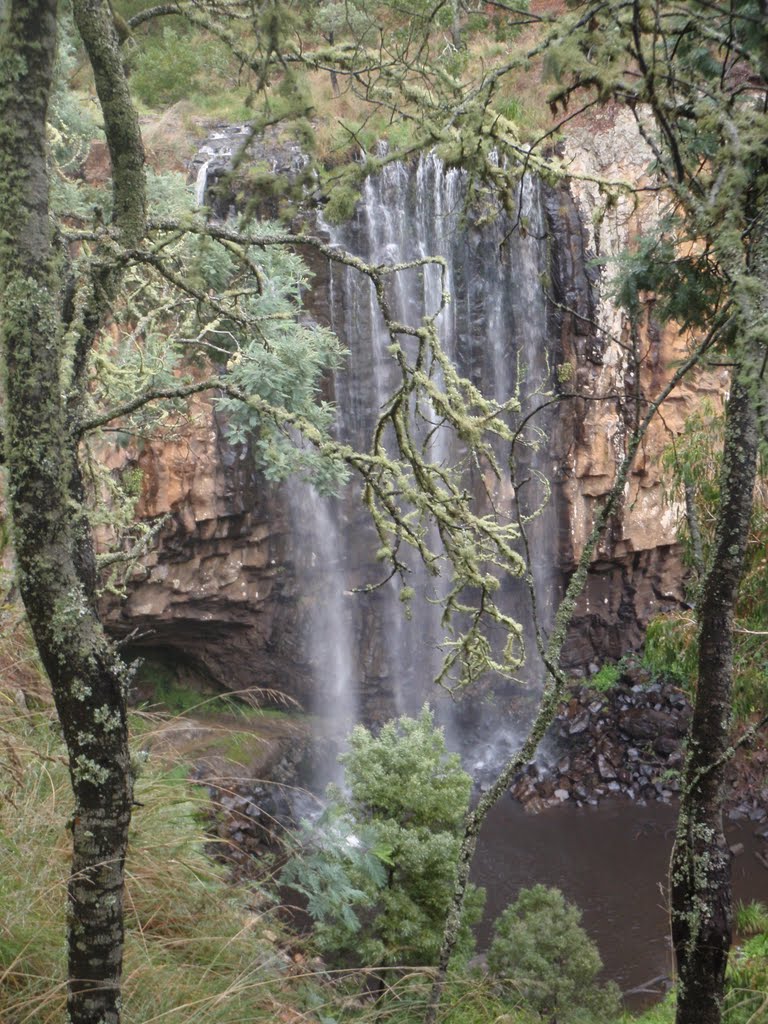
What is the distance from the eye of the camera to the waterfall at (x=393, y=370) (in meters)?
13.3

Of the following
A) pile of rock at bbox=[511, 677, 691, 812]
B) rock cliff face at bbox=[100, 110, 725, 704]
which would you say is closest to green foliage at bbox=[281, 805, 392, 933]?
rock cliff face at bbox=[100, 110, 725, 704]

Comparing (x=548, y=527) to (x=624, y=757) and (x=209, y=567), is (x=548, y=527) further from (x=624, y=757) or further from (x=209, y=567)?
(x=209, y=567)

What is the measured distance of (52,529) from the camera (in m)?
2.40

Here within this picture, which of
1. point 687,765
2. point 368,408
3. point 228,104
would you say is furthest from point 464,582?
point 228,104

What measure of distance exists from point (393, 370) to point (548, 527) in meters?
3.90

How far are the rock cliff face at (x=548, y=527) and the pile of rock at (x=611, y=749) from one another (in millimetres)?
Answer: 1097

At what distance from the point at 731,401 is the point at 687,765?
5.71 feet

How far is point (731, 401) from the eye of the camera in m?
4.03

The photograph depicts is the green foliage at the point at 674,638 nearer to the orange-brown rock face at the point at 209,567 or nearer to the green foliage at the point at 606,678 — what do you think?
the orange-brown rock face at the point at 209,567

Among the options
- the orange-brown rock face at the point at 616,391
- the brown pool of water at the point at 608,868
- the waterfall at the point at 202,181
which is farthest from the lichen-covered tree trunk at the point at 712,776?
the waterfall at the point at 202,181

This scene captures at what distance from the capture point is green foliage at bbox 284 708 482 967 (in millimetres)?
6887

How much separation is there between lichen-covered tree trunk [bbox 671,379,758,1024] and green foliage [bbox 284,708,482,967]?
2891 mm

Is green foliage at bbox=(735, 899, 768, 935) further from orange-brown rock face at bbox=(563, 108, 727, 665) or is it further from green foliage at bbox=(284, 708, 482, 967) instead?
orange-brown rock face at bbox=(563, 108, 727, 665)

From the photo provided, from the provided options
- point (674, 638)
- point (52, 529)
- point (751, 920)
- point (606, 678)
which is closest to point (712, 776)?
point (52, 529)
